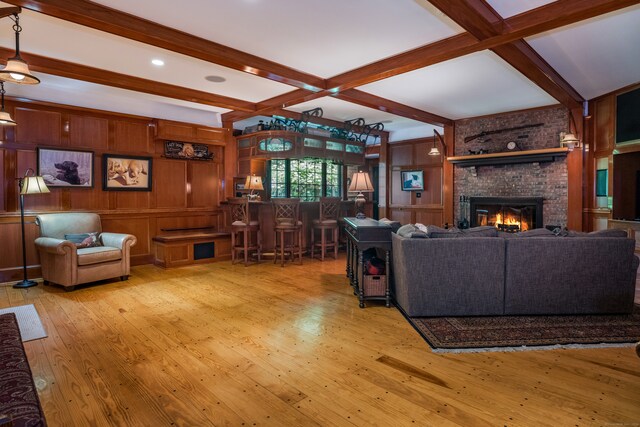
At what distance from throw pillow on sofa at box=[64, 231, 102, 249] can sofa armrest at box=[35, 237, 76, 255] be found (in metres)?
0.28

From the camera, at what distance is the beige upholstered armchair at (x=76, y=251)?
Answer: 4617mm

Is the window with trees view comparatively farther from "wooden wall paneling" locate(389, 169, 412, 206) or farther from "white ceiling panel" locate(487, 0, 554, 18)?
"white ceiling panel" locate(487, 0, 554, 18)

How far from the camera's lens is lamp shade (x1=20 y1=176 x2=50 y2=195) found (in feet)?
15.6

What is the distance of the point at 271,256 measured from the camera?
22.7 feet

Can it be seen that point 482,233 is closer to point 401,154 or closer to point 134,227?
point 134,227

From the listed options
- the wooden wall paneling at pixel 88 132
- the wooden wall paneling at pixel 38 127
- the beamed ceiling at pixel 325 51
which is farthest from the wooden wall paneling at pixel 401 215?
the wooden wall paneling at pixel 38 127

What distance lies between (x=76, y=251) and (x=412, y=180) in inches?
277

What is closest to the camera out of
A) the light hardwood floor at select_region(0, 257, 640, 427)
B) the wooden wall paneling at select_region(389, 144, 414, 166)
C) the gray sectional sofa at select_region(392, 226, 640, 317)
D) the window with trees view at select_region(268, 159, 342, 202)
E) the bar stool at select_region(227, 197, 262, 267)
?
the light hardwood floor at select_region(0, 257, 640, 427)

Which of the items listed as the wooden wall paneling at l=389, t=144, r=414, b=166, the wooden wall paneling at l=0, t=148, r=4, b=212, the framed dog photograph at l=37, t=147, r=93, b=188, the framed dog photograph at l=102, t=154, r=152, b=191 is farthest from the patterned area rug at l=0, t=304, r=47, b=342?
the wooden wall paneling at l=389, t=144, r=414, b=166

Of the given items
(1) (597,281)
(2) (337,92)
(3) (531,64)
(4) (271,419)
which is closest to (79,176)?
(2) (337,92)

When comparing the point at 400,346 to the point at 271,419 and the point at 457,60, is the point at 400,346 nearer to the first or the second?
the point at 271,419

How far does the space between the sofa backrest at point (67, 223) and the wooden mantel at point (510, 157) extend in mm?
6932

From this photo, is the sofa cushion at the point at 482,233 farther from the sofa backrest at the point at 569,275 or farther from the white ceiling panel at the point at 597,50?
the white ceiling panel at the point at 597,50

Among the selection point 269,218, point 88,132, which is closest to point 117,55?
point 88,132
